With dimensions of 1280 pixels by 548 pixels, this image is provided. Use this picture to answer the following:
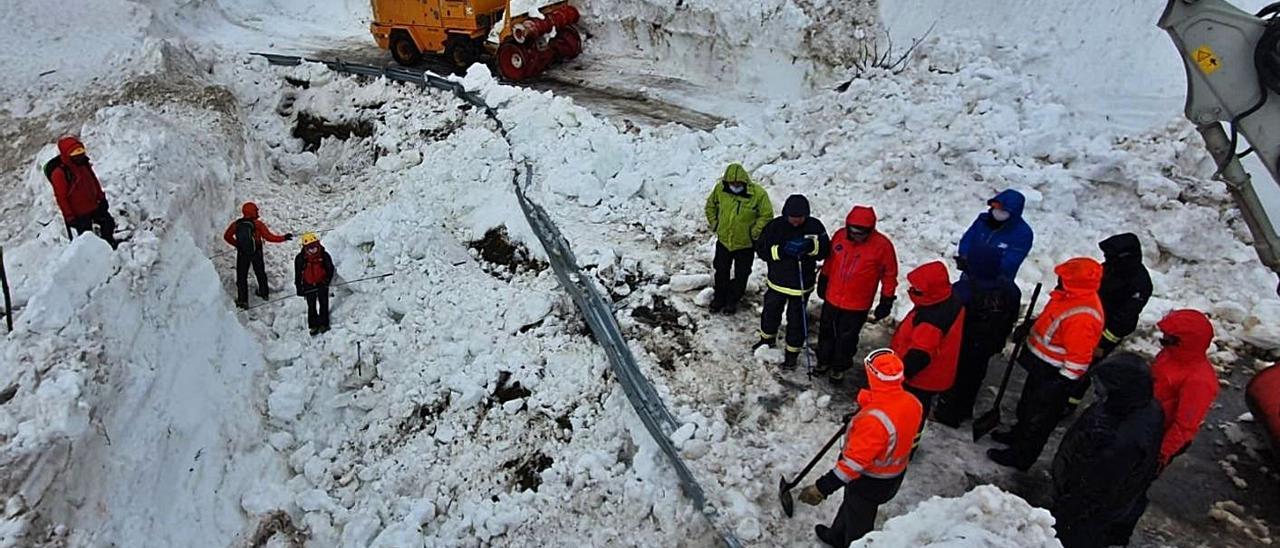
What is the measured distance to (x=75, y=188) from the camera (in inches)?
314

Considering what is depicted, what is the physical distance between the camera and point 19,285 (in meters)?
6.73

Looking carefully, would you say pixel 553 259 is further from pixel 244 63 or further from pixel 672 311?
pixel 244 63

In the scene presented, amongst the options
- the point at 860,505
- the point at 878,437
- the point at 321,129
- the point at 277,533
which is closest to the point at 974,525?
the point at 878,437

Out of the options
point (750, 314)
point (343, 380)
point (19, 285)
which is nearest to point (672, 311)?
point (750, 314)

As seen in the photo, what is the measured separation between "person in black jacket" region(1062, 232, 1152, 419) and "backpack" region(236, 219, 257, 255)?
8.68m

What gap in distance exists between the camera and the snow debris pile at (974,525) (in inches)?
152

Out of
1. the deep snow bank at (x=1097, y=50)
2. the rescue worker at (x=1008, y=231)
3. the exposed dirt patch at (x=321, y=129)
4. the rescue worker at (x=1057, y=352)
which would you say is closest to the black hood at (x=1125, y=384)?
the rescue worker at (x=1057, y=352)

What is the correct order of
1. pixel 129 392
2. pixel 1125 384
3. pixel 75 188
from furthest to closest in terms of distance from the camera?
pixel 75 188 < pixel 129 392 < pixel 1125 384

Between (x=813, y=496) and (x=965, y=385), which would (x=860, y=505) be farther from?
(x=965, y=385)

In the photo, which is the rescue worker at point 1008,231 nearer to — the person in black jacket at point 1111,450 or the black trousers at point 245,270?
the person in black jacket at point 1111,450

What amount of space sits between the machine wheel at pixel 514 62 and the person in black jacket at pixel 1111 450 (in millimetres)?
12971

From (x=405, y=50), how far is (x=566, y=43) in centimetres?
370

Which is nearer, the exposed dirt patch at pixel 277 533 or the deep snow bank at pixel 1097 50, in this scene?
the exposed dirt patch at pixel 277 533

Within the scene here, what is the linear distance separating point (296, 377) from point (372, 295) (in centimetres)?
164
